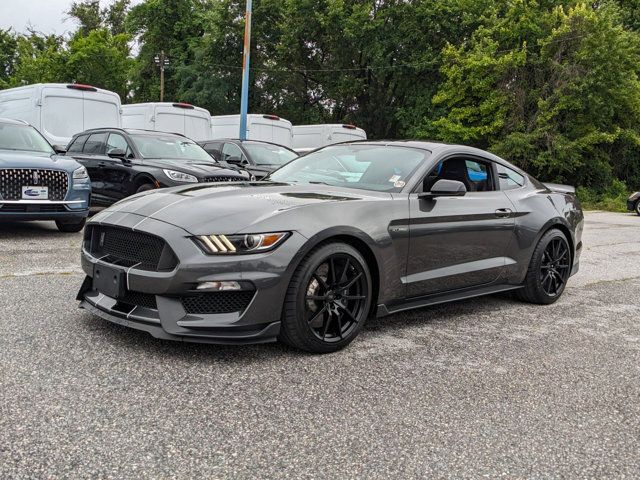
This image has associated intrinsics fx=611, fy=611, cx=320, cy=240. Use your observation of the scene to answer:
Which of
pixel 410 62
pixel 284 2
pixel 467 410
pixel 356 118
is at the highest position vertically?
pixel 284 2

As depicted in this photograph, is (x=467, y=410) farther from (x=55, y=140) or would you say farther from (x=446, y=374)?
(x=55, y=140)

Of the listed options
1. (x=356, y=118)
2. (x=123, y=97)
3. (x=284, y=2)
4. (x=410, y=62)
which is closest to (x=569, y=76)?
(x=410, y=62)

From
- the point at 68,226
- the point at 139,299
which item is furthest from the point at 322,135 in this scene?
the point at 139,299

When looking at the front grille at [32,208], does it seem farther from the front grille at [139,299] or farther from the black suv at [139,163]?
the front grille at [139,299]

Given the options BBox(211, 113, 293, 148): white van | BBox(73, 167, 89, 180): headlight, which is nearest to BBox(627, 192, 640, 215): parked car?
BBox(211, 113, 293, 148): white van

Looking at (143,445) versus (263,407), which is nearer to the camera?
(143,445)

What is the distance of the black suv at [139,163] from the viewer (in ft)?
30.1

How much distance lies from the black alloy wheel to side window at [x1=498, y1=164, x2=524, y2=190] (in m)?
0.61

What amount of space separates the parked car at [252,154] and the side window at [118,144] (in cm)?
227

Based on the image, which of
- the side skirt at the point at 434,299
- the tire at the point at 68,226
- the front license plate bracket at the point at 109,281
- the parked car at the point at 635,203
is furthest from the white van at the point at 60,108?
the parked car at the point at 635,203

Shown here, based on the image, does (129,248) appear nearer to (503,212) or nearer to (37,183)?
(503,212)

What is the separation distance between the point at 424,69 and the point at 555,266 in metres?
27.6

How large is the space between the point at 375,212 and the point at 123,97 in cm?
4469

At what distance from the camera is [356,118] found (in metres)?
35.1
